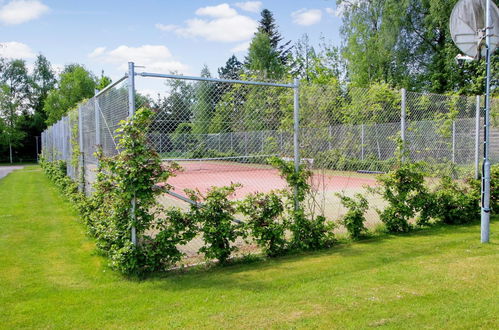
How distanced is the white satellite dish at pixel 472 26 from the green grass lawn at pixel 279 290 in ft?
9.18

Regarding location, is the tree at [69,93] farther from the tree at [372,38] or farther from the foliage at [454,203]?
the foliage at [454,203]

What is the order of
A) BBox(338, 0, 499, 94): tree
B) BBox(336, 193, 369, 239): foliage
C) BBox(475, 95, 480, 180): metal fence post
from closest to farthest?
BBox(336, 193, 369, 239): foliage
BBox(475, 95, 480, 180): metal fence post
BBox(338, 0, 499, 94): tree

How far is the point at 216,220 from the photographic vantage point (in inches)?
187

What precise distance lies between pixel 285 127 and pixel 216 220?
5.60ft

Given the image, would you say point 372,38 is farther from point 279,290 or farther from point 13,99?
point 13,99

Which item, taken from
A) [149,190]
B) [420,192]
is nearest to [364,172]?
[420,192]

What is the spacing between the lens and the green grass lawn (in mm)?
3293

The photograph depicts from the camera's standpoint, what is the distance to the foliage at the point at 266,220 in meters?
5.01

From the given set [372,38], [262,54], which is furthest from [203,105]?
[262,54]

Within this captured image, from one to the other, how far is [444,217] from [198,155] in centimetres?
455

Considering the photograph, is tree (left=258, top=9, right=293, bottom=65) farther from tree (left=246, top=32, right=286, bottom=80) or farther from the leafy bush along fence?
the leafy bush along fence

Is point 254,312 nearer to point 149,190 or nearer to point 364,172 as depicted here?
point 149,190

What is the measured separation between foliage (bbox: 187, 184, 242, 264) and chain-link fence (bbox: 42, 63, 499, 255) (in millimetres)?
212

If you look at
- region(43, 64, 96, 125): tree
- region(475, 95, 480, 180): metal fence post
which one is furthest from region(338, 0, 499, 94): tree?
region(43, 64, 96, 125): tree
